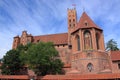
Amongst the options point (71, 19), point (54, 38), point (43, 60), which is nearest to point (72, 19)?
point (71, 19)

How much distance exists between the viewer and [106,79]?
2197 centimetres

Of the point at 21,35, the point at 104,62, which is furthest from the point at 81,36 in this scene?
the point at 21,35

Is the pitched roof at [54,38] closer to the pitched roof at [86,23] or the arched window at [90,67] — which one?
the pitched roof at [86,23]

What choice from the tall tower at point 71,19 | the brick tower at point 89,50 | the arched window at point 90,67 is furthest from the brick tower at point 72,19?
the arched window at point 90,67

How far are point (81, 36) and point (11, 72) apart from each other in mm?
17899

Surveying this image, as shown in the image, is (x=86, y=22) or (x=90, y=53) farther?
(x=86, y=22)

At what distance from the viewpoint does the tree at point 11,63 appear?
114 ft

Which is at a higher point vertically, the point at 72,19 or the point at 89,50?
the point at 72,19

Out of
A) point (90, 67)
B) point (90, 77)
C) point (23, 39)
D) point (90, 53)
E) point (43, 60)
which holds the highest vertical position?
point (23, 39)

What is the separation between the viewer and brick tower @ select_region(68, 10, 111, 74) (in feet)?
96.2

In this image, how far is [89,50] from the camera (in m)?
30.2

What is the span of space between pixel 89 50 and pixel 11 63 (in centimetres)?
1818

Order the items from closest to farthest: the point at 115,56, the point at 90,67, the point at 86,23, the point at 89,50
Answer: the point at 90,67, the point at 89,50, the point at 115,56, the point at 86,23

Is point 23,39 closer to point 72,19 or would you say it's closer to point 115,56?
point 72,19
